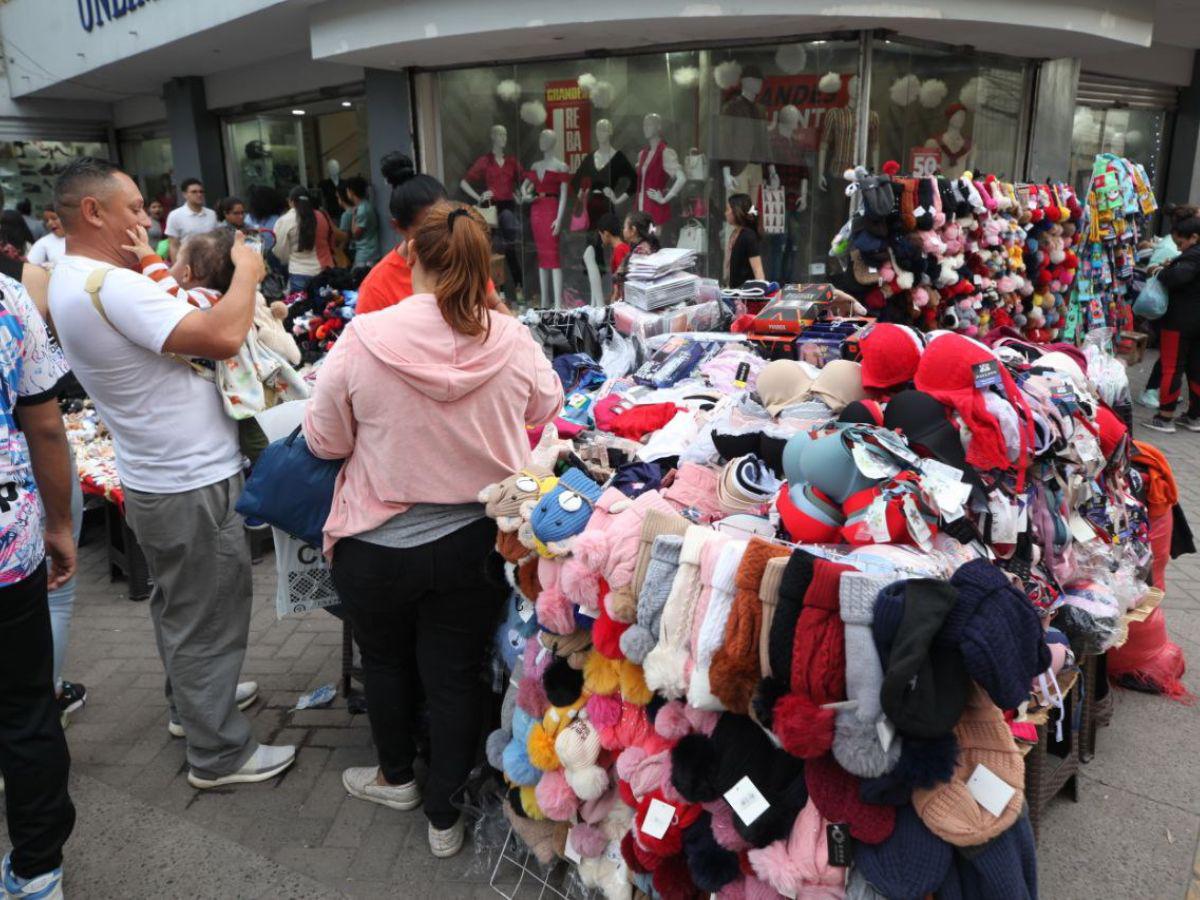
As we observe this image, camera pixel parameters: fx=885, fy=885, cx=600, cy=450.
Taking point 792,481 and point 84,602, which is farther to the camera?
point 84,602

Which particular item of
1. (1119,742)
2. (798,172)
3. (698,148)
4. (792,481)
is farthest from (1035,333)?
(792,481)

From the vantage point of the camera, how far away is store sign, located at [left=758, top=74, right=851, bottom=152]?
863cm

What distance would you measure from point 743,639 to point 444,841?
4.59 feet

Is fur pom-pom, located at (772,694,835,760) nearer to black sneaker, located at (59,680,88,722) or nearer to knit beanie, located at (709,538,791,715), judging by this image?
knit beanie, located at (709,538,791,715)

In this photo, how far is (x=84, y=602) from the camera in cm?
471

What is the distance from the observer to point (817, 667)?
1708 mm

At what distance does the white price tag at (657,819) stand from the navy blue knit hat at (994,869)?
0.61 metres

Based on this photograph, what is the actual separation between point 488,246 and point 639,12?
6.18m

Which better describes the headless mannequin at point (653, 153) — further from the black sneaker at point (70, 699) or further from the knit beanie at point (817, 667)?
the knit beanie at point (817, 667)

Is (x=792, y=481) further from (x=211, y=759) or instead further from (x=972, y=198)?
(x=972, y=198)

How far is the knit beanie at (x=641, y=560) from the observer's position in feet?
6.78

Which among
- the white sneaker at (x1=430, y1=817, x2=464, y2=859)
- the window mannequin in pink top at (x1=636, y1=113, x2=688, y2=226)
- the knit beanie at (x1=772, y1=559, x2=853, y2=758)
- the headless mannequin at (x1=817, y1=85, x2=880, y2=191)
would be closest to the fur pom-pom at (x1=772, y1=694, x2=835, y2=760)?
the knit beanie at (x1=772, y1=559, x2=853, y2=758)

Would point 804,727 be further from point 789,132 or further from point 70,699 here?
point 789,132

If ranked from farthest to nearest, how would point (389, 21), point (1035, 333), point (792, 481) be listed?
point (389, 21) → point (1035, 333) → point (792, 481)
